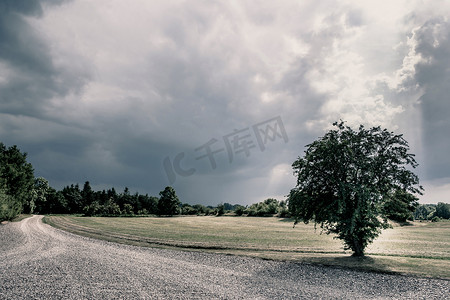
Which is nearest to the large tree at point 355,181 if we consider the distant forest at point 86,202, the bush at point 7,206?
the distant forest at point 86,202

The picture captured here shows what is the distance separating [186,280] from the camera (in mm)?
12133

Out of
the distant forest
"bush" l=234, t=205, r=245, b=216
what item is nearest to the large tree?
the distant forest

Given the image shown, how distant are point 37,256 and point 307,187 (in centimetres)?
1982

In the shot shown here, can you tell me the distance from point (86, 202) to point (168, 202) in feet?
212

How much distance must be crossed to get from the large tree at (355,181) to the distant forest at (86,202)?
152 centimetres

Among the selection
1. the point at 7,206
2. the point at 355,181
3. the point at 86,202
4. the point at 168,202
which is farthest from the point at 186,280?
the point at 86,202

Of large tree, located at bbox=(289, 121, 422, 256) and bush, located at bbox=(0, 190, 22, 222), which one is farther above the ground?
large tree, located at bbox=(289, 121, 422, 256)

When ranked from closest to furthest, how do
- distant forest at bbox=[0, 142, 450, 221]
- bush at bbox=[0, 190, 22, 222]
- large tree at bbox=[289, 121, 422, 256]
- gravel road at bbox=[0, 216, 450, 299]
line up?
gravel road at bbox=[0, 216, 450, 299]
large tree at bbox=[289, 121, 422, 256]
bush at bbox=[0, 190, 22, 222]
distant forest at bbox=[0, 142, 450, 221]

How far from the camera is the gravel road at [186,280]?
10.4m

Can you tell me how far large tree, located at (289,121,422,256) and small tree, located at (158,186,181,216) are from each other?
8198cm

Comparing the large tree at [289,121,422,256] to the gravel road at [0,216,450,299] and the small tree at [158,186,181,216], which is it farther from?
the small tree at [158,186,181,216]

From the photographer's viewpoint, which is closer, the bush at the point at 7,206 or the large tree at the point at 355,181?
the large tree at the point at 355,181

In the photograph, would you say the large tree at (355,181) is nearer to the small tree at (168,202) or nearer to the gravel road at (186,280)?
the gravel road at (186,280)

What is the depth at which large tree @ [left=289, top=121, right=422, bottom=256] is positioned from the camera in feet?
55.4
